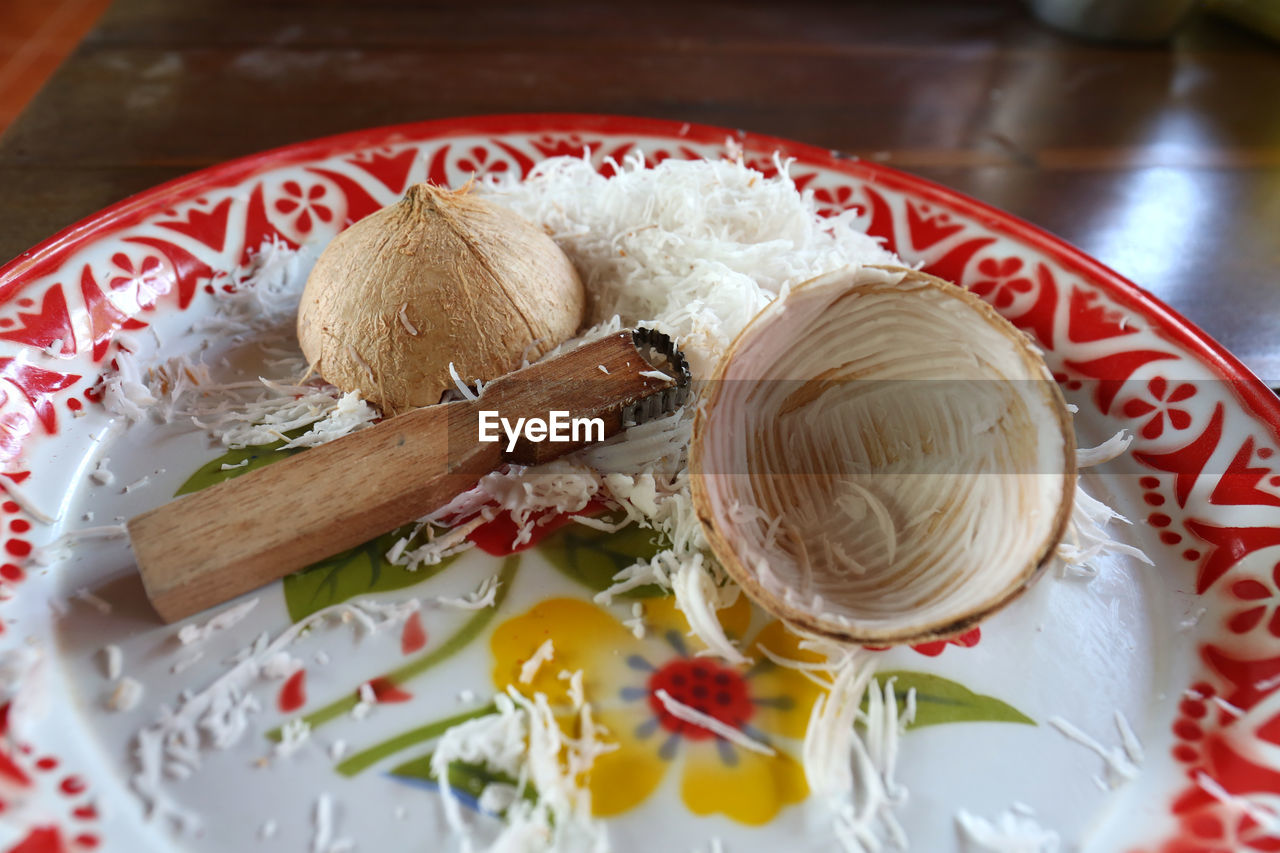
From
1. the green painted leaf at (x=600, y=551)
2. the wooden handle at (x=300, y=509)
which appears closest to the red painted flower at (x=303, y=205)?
the wooden handle at (x=300, y=509)

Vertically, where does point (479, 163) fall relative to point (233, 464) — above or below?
above

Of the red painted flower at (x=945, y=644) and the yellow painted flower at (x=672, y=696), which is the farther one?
the red painted flower at (x=945, y=644)

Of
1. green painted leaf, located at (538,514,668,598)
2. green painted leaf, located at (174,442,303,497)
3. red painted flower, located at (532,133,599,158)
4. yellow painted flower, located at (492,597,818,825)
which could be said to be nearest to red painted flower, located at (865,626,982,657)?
yellow painted flower, located at (492,597,818,825)

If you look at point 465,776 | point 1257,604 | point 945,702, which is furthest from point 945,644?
point 465,776

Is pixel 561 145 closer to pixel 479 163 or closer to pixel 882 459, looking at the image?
pixel 479 163

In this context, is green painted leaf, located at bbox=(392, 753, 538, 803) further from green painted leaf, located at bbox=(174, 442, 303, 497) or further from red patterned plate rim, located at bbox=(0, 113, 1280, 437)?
red patterned plate rim, located at bbox=(0, 113, 1280, 437)

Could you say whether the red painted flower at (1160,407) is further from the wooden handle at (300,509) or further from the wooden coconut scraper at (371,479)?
the wooden handle at (300,509)

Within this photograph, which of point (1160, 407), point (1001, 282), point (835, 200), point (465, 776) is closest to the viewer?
point (465, 776)

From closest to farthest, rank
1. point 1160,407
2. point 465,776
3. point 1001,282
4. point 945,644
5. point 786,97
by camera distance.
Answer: point 465,776
point 945,644
point 1160,407
point 1001,282
point 786,97
